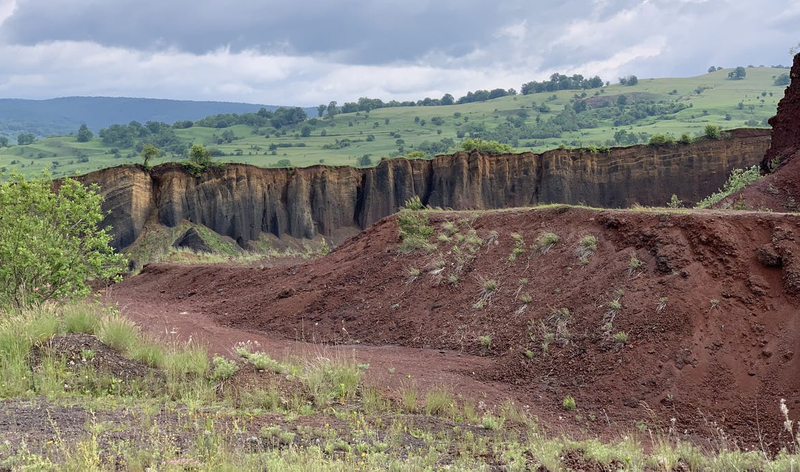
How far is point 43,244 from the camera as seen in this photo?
39.1 ft

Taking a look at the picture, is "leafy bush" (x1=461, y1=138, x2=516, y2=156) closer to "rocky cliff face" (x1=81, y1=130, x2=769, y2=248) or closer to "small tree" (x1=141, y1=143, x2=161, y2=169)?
"rocky cliff face" (x1=81, y1=130, x2=769, y2=248)

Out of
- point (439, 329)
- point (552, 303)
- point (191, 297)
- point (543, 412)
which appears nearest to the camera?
point (543, 412)

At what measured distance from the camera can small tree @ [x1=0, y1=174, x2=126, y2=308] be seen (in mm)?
11820

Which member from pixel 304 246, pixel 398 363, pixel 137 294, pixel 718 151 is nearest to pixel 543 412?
pixel 398 363

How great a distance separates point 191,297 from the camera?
21656mm

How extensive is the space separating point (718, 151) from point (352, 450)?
32636 millimetres

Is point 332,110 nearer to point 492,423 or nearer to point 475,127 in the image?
point 475,127

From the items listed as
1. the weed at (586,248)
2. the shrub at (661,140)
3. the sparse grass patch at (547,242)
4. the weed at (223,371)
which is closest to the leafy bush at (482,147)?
the shrub at (661,140)

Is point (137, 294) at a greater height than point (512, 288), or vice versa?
point (512, 288)

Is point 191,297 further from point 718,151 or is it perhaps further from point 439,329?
point 718,151

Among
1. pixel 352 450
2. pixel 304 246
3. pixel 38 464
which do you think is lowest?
pixel 304 246

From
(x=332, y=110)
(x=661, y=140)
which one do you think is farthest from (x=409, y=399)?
(x=332, y=110)

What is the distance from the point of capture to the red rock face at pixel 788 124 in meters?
20.7

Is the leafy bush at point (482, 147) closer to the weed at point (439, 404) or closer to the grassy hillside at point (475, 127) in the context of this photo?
the grassy hillside at point (475, 127)
